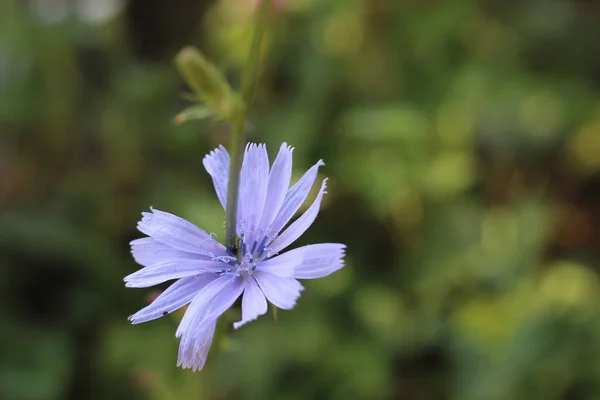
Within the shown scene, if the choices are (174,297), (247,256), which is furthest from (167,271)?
(247,256)

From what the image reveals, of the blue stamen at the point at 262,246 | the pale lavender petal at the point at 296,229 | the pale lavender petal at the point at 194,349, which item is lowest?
the pale lavender petal at the point at 194,349

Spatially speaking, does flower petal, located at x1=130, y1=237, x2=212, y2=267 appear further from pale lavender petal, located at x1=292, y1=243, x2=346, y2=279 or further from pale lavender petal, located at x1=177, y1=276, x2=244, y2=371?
pale lavender petal, located at x1=292, y1=243, x2=346, y2=279

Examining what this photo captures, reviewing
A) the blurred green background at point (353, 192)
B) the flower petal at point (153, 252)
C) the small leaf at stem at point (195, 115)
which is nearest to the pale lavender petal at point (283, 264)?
the flower petal at point (153, 252)

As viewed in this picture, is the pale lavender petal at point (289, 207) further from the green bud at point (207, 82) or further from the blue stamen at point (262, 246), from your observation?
the green bud at point (207, 82)

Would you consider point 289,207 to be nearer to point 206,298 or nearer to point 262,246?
point 262,246

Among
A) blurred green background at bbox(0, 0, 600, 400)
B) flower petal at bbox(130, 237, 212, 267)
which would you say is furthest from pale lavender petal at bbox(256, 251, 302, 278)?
blurred green background at bbox(0, 0, 600, 400)

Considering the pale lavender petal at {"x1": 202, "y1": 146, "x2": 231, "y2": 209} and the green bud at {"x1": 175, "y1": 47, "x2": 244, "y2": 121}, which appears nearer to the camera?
the pale lavender petal at {"x1": 202, "y1": 146, "x2": 231, "y2": 209}
